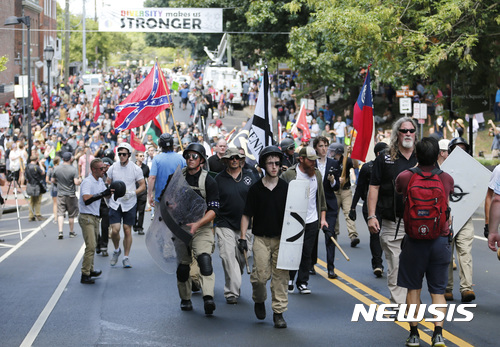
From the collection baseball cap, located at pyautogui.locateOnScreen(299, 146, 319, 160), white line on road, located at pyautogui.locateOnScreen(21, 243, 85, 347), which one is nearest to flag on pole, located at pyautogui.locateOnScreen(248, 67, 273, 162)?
baseball cap, located at pyautogui.locateOnScreen(299, 146, 319, 160)

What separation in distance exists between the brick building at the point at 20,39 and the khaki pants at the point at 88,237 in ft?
109

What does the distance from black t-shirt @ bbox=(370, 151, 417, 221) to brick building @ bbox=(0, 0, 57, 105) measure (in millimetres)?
37043

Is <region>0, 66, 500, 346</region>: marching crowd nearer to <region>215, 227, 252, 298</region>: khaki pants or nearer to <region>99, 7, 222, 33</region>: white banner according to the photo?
<region>215, 227, 252, 298</region>: khaki pants

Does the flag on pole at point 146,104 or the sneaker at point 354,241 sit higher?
the flag on pole at point 146,104

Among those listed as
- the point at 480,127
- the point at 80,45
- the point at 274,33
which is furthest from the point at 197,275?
the point at 80,45

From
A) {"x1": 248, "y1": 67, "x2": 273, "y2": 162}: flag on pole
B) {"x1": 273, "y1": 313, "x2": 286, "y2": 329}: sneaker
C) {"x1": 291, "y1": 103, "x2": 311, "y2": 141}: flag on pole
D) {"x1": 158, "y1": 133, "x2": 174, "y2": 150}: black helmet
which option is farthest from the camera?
{"x1": 291, "y1": 103, "x2": 311, "y2": 141}: flag on pole

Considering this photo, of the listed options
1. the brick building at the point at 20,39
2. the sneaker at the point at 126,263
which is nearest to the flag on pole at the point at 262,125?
the sneaker at the point at 126,263

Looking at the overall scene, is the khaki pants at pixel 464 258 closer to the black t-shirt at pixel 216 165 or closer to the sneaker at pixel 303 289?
the sneaker at pixel 303 289

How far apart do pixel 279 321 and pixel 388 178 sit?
1.79 meters

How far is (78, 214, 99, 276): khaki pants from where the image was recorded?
38.7 ft

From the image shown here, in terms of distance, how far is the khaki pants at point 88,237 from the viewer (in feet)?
38.7

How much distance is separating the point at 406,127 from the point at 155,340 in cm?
313

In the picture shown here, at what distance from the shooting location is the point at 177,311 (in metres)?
9.66

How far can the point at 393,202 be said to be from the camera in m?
8.86
